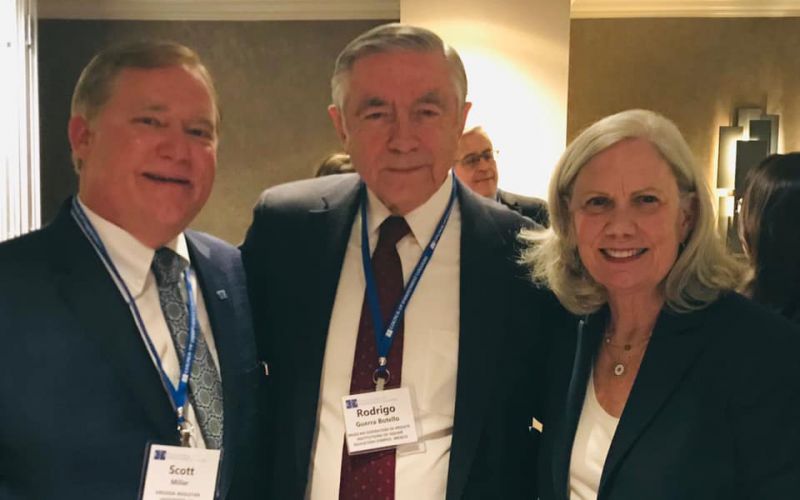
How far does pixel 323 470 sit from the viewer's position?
162cm

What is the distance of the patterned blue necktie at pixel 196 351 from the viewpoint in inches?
57.0

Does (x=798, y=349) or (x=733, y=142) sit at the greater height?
(x=733, y=142)

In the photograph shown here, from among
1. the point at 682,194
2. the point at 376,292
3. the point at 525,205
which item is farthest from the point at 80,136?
the point at 525,205

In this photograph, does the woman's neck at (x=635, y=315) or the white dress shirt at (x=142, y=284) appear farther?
the woman's neck at (x=635, y=315)

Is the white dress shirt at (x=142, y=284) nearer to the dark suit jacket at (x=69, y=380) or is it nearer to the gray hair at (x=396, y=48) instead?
the dark suit jacket at (x=69, y=380)

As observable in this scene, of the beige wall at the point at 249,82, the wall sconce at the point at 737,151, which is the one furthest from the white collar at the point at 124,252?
the wall sconce at the point at 737,151

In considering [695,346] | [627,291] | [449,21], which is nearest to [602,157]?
[627,291]

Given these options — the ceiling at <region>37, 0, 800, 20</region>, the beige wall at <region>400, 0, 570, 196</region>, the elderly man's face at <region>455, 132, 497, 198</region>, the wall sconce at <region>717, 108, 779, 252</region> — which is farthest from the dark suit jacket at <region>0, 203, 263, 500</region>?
the wall sconce at <region>717, 108, 779, 252</region>

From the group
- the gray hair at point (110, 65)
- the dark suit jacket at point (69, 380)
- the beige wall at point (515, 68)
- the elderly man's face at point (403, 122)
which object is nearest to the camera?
the dark suit jacket at point (69, 380)

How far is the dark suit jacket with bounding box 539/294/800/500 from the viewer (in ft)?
4.35

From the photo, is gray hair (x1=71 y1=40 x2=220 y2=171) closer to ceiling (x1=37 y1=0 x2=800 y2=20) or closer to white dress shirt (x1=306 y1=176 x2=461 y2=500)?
white dress shirt (x1=306 y1=176 x2=461 y2=500)

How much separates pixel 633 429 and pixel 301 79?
5.01 metres

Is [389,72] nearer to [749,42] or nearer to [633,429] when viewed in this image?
[633,429]

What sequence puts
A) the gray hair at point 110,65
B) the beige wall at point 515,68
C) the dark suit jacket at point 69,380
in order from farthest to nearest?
the beige wall at point 515,68 → the gray hair at point 110,65 → the dark suit jacket at point 69,380
